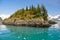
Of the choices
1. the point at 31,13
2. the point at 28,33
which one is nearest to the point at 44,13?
the point at 31,13

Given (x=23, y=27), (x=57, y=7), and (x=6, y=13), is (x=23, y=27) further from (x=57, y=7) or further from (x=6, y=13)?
(x=57, y=7)

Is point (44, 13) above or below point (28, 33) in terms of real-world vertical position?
above

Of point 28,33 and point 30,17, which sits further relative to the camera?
point 30,17

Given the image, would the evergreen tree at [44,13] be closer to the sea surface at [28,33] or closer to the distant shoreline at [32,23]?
the distant shoreline at [32,23]

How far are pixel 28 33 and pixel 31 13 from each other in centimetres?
53

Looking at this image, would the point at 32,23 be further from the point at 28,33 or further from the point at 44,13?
the point at 44,13

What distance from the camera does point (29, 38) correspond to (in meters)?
3.95

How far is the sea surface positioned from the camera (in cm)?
393

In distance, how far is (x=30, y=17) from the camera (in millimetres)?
4145

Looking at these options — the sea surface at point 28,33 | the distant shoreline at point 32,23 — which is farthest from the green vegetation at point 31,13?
the sea surface at point 28,33

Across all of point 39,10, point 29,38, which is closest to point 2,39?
point 29,38

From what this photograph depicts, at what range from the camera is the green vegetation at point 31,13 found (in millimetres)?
4070

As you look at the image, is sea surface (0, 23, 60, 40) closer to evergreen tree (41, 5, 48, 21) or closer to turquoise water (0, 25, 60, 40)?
turquoise water (0, 25, 60, 40)

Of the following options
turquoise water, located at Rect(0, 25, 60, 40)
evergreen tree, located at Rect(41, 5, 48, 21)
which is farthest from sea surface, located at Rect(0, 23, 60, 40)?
evergreen tree, located at Rect(41, 5, 48, 21)
